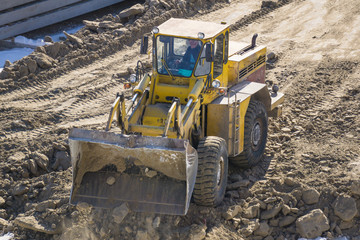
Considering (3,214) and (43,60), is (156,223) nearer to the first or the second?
(3,214)

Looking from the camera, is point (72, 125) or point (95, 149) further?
point (72, 125)

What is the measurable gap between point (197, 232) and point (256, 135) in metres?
2.57

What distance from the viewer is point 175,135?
809 cm

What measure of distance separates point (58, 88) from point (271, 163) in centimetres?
554

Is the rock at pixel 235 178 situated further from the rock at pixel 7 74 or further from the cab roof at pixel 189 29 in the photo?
the rock at pixel 7 74

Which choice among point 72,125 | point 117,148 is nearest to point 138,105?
point 117,148

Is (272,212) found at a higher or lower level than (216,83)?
lower

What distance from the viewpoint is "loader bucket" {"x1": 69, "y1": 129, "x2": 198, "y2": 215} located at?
25.4 feet

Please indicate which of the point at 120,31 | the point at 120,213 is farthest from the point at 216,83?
the point at 120,31

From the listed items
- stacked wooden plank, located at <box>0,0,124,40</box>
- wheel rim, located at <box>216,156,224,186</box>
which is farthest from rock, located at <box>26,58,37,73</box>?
wheel rim, located at <box>216,156,224,186</box>

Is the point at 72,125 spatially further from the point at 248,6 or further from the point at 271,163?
the point at 248,6

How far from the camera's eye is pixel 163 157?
791 cm

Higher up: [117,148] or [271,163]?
[117,148]

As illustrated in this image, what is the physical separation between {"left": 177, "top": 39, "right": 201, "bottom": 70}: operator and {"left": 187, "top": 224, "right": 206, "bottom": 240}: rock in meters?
2.34
